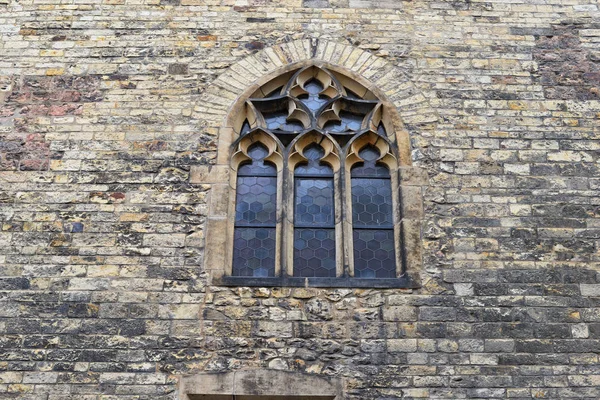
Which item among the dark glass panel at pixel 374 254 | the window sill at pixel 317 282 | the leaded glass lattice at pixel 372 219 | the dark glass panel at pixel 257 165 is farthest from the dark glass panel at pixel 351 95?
the window sill at pixel 317 282

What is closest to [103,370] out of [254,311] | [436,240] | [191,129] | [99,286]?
[99,286]

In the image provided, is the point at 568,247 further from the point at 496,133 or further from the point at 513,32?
the point at 513,32

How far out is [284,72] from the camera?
25.1ft

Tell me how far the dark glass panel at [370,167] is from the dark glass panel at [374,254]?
24.4 inches

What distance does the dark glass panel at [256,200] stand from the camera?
7016mm

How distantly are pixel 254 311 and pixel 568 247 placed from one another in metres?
2.81

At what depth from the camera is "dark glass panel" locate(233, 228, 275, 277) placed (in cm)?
676

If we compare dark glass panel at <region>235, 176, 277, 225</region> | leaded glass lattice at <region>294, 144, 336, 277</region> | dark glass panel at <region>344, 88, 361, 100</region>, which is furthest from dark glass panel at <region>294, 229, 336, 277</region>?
dark glass panel at <region>344, 88, 361, 100</region>

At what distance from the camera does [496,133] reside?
726 cm

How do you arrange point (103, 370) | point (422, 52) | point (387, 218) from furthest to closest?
point (422, 52)
point (387, 218)
point (103, 370)

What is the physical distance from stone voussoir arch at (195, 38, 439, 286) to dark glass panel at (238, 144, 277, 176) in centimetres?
23

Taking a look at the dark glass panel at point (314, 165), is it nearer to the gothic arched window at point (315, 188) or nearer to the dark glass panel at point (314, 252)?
the gothic arched window at point (315, 188)

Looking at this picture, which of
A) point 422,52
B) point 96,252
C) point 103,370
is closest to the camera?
point 103,370

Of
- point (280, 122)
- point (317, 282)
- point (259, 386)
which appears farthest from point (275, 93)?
point (259, 386)
